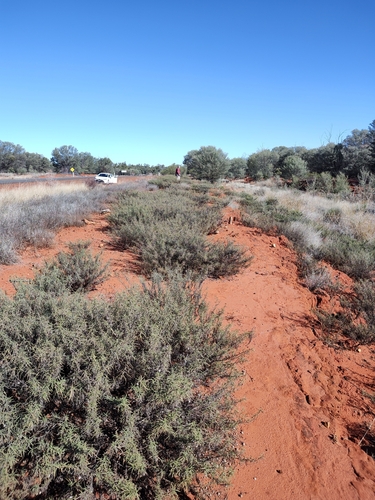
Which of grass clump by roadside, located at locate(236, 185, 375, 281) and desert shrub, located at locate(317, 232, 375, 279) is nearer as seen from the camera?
desert shrub, located at locate(317, 232, 375, 279)

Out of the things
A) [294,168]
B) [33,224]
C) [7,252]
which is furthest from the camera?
[294,168]

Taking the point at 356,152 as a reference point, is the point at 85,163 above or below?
above

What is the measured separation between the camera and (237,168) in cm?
4241

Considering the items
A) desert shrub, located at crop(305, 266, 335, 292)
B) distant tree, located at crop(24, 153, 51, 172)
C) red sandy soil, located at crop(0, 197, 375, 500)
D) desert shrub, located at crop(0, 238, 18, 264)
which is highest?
distant tree, located at crop(24, 153, 51, 172)

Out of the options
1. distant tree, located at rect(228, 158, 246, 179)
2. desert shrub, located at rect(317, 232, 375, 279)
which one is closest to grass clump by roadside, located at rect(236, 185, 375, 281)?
desert shrub, located at rect(317, 232, 375, 279)

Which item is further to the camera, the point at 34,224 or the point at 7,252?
the point at 34,224

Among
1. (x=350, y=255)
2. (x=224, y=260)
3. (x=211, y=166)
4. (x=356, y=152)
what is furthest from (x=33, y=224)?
(x=356, y=152)

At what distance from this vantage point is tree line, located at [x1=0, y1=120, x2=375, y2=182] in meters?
24.7

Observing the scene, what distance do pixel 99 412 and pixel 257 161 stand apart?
122ft

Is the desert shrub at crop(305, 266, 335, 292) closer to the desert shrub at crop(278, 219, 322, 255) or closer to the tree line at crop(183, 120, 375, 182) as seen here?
the desert shrub at crop(278, 219, 322, 255)

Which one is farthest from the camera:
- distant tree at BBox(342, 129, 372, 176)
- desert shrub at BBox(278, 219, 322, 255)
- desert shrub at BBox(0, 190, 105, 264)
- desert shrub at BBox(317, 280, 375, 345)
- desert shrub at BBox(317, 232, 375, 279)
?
distant tree at BBox(342, 129, 372, 176)

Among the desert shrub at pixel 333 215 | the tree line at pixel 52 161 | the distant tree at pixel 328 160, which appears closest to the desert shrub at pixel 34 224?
the desert shrub at pixel 333 215

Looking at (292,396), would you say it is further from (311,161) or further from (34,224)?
(311,161)

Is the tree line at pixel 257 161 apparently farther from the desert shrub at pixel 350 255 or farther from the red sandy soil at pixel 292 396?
the red sandy soil at pixel 292 396
